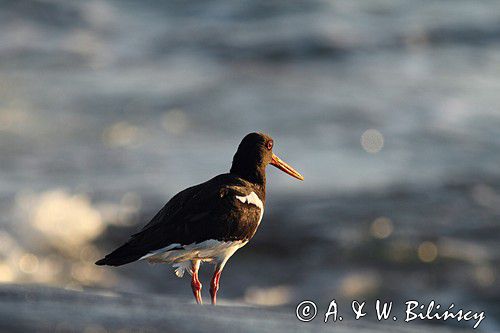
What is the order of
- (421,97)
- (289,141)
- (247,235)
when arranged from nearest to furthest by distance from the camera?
(247,235) < (289,141) < (421,97)

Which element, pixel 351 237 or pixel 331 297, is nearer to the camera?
pixel 331 297

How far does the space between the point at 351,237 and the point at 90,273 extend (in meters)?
3.39

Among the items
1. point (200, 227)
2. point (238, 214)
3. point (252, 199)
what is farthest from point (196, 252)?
point (252, 199)

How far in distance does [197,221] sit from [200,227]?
0.16ft

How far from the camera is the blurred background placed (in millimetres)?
12484

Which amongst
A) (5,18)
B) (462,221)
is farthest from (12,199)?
(5,18)

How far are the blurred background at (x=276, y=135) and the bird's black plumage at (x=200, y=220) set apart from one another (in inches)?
166

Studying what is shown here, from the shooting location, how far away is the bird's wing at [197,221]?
6934 mm

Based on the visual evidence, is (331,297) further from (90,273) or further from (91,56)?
(91,56)

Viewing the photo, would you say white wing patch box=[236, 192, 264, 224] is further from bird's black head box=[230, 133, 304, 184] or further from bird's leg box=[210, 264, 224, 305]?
bird's leg box=[210, 264, 224, 305]

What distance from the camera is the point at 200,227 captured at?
23.4 ft

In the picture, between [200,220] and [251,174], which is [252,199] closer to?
[251,174]

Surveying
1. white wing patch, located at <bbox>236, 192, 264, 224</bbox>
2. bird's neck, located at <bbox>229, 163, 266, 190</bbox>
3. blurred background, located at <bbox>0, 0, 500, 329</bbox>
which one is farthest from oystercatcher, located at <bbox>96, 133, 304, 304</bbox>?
blurred background, located at <bbox>0, 0, 500, 329</bbox>

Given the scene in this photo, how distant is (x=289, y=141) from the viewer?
16.3 m
